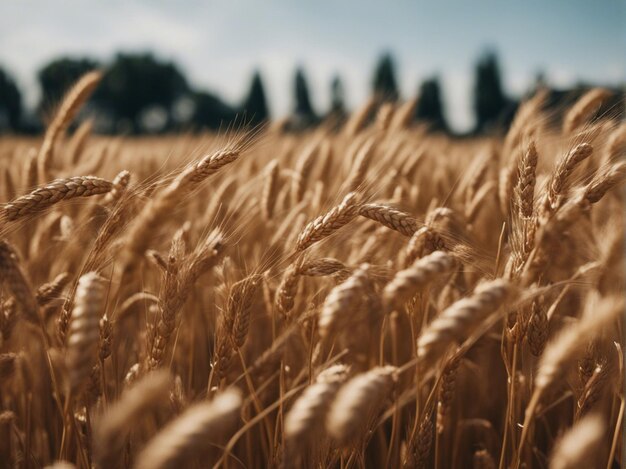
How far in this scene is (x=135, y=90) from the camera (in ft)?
158

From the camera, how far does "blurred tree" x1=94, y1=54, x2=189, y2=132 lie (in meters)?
47.7

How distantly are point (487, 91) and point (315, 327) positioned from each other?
48.1 metres

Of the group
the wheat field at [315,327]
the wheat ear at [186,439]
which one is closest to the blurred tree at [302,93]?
the wheat field at [315,327]

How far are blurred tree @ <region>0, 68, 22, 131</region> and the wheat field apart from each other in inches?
1625

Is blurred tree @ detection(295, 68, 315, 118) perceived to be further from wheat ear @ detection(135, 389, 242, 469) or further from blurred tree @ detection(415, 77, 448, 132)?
wheat ear @ detection(135, 389, 242, 469)

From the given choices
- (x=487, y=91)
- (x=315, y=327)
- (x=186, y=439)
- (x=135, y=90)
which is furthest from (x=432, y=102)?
(x=186, y=439)

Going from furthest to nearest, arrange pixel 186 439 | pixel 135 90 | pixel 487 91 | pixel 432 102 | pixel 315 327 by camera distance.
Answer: pixel 135 90 < pixel 432 102 < pixel 487 91 < pixel 315 327 < pixel 186 439

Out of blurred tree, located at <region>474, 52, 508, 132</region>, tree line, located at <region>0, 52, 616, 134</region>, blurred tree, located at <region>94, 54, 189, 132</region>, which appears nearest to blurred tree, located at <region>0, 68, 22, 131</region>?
tree line, located at <region>0, 52, 616, 134</region>

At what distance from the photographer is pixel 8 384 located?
1.74 m

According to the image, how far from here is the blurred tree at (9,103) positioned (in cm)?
3729

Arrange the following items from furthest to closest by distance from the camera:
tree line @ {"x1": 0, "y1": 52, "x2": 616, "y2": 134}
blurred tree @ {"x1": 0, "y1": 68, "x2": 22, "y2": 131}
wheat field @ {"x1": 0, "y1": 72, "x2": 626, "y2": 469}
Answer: tree line @ {"x1": 0, "y1": 52, "x2": 616, "y2": 134} → blurred tree @ {"x1": 0, "y1": 68, "x2": 22, "y2": 131} → wheat field @ {"x1": 0, "y1": 72, "x2": 626, "y2": 469}

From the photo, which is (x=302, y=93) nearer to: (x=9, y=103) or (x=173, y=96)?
(x=173, y=96)

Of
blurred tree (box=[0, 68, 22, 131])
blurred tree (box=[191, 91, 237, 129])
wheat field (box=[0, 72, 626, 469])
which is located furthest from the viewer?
blurred tree (box=[191, 91, 237, 129])

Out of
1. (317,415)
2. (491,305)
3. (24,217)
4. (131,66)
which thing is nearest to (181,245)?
(24,217)
